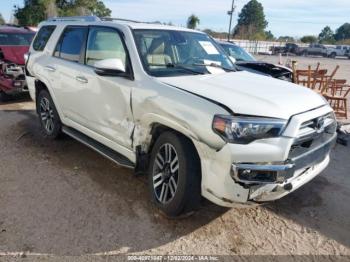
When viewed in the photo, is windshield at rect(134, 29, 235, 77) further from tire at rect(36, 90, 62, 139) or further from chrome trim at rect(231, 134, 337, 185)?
tire at rect(36, 90, 62, 139)

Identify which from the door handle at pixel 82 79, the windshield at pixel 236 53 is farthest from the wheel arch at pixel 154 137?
the windshield at pixel 236 53

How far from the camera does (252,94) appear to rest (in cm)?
324

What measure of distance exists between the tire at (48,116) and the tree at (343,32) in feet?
357

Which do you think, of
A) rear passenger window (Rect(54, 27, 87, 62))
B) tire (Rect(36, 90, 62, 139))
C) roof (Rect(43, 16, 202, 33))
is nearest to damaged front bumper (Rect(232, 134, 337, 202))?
roof (Rect(43, 16, 202, 33))

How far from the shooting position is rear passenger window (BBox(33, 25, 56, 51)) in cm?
552

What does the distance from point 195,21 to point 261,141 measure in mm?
44372

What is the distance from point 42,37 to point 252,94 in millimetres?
3974

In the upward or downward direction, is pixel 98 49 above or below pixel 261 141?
above

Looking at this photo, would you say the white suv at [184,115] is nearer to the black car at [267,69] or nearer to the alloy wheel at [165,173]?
the alloy wheel at [165,173]

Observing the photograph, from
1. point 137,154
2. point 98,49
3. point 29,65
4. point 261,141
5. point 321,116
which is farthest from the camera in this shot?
point 29,65

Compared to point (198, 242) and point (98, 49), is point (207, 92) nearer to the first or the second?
point (198, 242)

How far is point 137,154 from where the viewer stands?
12.2 ft

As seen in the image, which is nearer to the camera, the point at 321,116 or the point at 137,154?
the point at 321,116

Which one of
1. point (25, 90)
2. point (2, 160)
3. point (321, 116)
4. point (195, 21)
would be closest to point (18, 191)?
point (2, 160)
